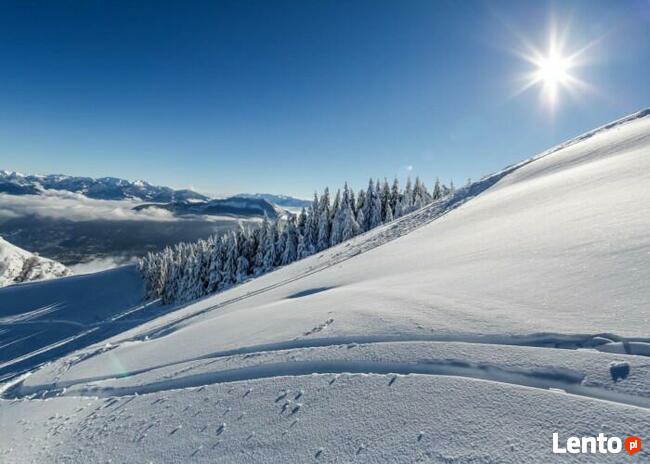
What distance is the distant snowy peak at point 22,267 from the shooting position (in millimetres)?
115125

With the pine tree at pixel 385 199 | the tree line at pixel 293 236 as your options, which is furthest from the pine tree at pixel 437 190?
the pine tree at pixel 385 199

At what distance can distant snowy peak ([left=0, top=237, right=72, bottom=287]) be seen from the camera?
115 metres

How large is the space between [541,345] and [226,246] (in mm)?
46810

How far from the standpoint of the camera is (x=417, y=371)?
3.88m

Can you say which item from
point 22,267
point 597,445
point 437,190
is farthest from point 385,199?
point 22,267

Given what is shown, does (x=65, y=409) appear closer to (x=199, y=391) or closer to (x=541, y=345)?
(x=199, y=391)

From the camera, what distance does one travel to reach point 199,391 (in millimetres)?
5137

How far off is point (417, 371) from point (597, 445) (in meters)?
1.79

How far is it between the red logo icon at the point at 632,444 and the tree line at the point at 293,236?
3558cm

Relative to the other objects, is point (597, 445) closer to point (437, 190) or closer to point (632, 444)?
point (632, 444)

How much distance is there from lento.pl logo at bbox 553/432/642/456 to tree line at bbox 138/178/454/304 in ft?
117

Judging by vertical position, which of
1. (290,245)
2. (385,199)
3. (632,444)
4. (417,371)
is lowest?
(417,371)

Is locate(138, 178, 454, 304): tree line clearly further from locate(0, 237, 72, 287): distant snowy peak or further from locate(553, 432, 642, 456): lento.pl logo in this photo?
locate(0, 237, 72, 287): distant snowy peak

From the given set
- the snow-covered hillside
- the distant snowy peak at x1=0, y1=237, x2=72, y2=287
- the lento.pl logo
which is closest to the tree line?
the snow-covered hillside
